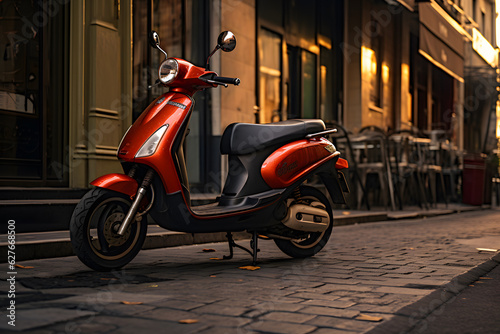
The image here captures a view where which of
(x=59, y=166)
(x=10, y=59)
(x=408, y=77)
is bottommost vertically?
(x=59, y=166)

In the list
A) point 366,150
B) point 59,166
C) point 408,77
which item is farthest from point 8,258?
point 408,77

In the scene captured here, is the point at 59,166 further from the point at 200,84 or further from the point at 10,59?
the point at 200,84

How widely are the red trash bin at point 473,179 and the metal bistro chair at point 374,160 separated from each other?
4518 millimetres

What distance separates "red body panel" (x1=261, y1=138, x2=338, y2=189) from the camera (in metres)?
5.16

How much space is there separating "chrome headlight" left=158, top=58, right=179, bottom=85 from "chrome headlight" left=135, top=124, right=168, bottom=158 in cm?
40

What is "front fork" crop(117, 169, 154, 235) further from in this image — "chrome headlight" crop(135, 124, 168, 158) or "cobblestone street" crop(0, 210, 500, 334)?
"cobblestone street" crop(0, 210, 500, 334)

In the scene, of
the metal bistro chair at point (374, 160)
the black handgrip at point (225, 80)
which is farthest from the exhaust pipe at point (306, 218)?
the metal bistro chair at point (374, 160)

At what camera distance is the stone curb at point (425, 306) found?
2988 mm

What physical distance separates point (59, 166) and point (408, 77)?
14.4 m

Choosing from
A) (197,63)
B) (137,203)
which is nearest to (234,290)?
(137,203)

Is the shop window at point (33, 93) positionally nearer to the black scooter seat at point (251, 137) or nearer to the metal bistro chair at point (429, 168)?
the black scooter seat at point (251, 137)

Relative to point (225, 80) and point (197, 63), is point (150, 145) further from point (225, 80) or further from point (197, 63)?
point (197, 63)

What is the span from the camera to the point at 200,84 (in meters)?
4.92

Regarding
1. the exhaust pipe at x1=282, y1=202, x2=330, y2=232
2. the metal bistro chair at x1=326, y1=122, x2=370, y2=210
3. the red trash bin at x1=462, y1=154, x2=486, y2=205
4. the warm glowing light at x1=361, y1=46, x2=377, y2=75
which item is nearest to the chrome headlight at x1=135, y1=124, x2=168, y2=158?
the exhaust pipe at x1=282, y1=202, x2=330, y2=232
